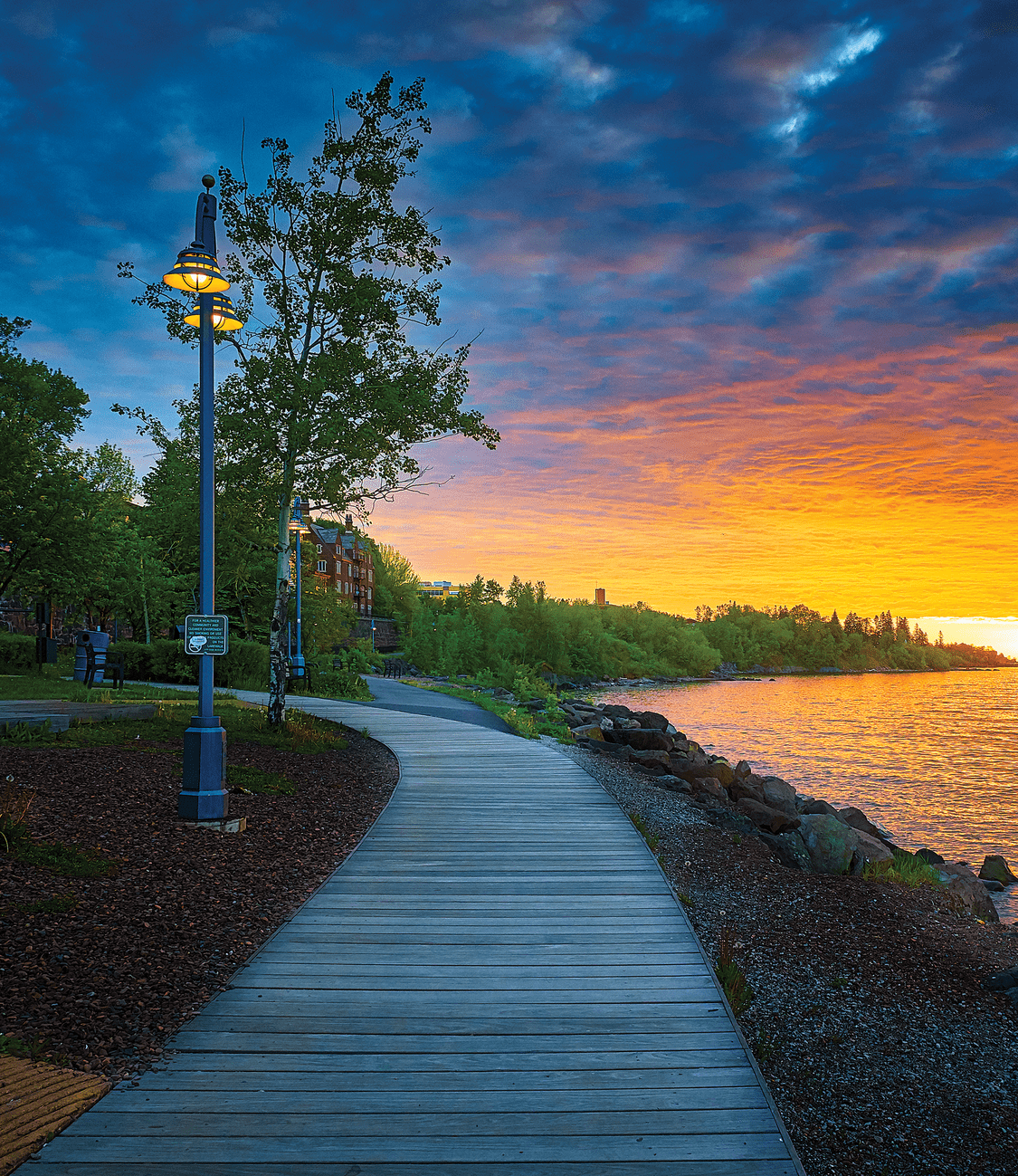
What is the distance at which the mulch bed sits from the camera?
4188 mm

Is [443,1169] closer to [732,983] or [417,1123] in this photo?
[417,1123]

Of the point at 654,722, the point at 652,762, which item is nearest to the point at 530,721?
the point at 652,762

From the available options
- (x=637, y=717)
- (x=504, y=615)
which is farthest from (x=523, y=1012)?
(x=504, y=615)

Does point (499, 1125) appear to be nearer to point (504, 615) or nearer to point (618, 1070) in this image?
point (618, 1070)

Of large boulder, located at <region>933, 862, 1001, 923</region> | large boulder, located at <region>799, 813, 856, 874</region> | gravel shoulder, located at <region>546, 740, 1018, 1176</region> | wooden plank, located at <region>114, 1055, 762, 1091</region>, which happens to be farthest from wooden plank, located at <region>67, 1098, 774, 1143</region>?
large boulder, located at <region>933, 862, 1001, 923</region>

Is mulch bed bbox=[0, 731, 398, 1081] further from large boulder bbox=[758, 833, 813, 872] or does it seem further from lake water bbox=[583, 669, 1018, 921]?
lake water bbox=[583, 669, 1018, 921]

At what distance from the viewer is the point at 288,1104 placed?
137 inches

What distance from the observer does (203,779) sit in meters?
8.20

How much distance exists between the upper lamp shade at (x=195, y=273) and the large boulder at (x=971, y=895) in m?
11.9

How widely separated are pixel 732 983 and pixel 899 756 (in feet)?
94.1

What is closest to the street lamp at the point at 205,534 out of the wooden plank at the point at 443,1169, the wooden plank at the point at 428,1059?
Result: the wooden plank at the point at 428,1059

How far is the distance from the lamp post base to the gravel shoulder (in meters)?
4.65

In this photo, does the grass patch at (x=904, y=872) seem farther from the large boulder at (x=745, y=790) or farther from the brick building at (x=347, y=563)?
the brick building at (x=347, y=563)

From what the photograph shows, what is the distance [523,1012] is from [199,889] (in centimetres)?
324
